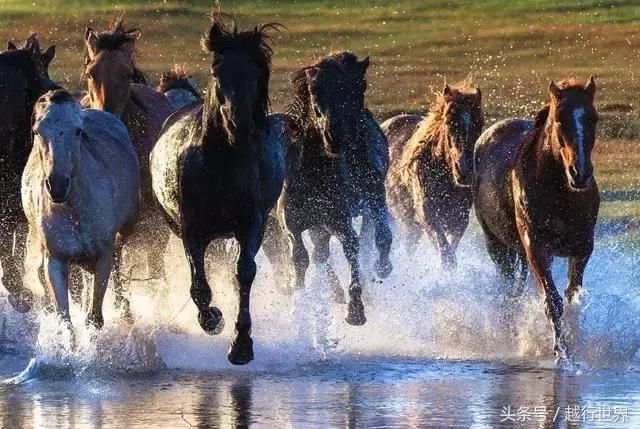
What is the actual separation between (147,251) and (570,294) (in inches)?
130

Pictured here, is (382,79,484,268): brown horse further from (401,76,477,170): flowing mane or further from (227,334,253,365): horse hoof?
(227,334,253,365): horse hoof

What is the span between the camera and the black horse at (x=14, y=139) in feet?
46.9

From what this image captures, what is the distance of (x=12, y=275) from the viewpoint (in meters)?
14.3

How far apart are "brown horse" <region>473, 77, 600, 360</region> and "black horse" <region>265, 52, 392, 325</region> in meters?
1.00

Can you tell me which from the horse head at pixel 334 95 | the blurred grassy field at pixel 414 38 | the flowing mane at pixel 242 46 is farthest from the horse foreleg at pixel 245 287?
the blurred grassy field at pixel 414 38

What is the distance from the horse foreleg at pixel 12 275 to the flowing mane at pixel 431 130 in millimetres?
4378

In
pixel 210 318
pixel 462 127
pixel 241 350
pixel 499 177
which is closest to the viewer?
pixel 241 350

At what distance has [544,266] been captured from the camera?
1369 cm

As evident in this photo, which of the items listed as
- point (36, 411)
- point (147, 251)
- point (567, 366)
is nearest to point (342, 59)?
point (147, 251)

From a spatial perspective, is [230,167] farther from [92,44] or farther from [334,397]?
[92,44]

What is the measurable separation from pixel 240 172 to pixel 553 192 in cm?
229

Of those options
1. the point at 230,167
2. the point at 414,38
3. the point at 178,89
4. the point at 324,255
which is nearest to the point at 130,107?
the point at 324,255

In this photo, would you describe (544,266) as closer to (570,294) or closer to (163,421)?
(570,294)

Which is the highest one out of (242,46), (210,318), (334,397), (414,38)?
(414,38)
